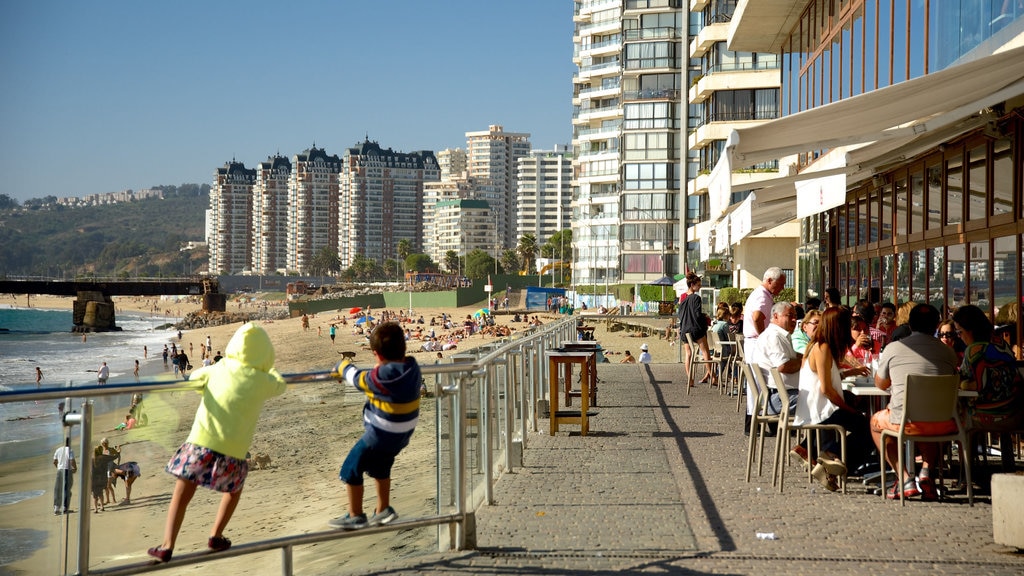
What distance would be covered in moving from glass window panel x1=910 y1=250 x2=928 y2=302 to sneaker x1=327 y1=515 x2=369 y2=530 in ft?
35.1

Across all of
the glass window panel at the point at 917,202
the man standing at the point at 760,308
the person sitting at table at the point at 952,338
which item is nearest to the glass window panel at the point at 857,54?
the glass window panel at the point at 917,202

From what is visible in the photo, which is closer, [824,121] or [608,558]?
[608,558]

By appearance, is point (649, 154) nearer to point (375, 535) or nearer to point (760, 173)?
point (760, 173)

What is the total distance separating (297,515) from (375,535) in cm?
60

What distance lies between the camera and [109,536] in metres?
5.10

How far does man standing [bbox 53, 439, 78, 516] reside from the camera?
4.93 metres

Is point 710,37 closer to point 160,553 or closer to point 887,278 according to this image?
point 887,278

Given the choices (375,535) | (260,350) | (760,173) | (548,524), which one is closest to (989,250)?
(548,524)

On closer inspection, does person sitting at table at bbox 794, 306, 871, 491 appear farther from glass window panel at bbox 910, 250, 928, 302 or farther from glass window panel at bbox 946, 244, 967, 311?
glass window panel at bbox 910, 250, 928, 302

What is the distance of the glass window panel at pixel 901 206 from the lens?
16016 mm

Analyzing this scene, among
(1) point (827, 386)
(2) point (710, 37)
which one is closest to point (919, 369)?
(1) point (827, 386)

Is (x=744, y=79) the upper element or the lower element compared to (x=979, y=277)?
upper

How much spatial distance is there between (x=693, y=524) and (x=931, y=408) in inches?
75.5

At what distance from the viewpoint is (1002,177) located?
1145 cm
